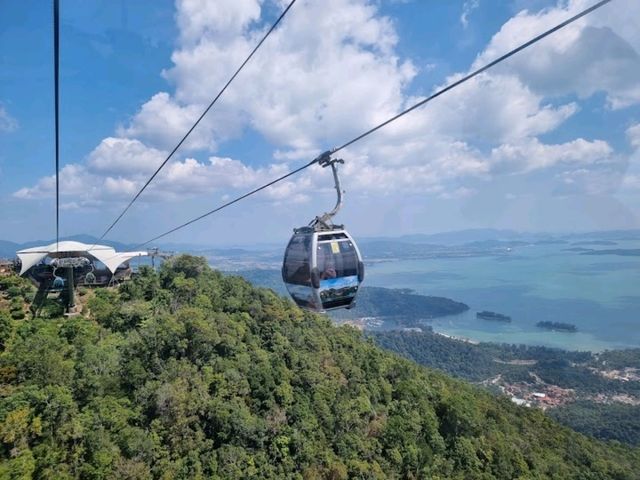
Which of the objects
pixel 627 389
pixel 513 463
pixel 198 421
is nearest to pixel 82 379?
pixel 198 421

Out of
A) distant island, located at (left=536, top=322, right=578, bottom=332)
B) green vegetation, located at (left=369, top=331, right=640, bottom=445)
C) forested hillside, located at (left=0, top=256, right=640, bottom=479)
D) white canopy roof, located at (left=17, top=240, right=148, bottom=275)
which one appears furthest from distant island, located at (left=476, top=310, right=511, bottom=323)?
white canopy roof, located at (left=17, top=240, right=148, bottom=275)

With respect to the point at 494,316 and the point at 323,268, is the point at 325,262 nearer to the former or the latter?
the point at 323,268

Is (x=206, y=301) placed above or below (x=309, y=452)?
above

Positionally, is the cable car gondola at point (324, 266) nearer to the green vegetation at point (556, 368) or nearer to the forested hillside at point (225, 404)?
A: the forested hillside at point (225, 404)

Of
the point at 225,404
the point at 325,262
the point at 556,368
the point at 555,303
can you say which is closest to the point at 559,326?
the point at 555,303

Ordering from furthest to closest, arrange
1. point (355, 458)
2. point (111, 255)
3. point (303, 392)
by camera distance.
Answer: point (111, 255) < point (303, 392) < point (355, 458)

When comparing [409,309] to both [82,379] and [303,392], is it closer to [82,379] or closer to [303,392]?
[303,392]
